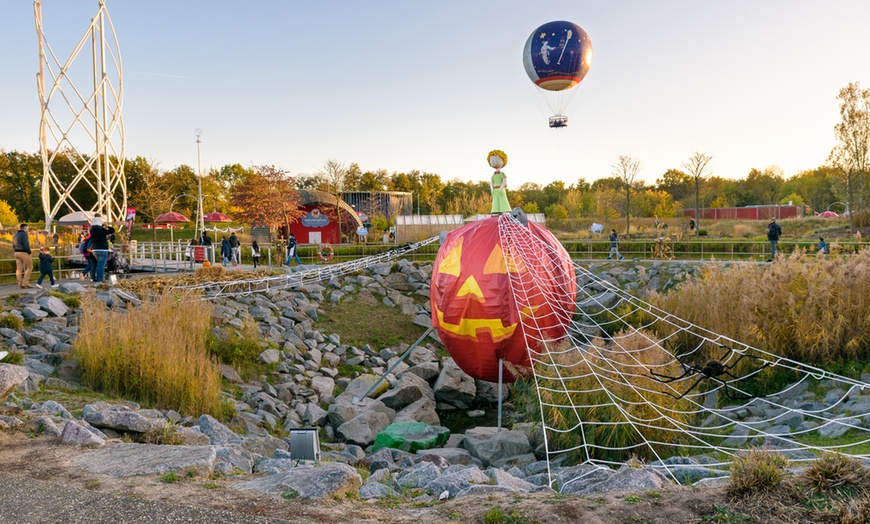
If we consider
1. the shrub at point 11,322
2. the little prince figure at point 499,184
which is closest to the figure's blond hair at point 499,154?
the little prince figure at point 499,184

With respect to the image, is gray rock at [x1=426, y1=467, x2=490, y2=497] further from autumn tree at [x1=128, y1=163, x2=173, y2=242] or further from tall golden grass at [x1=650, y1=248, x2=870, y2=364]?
autumn tree at [x1=128, y1=163, x2=173, y2=242]

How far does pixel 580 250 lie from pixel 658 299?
13425 mm

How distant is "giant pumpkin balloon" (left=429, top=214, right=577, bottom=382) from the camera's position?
8680 millimetres

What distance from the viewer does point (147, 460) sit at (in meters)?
4.97

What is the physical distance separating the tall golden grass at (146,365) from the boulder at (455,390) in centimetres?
400

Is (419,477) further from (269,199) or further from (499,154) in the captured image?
(269,199)

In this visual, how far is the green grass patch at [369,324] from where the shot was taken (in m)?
13.9

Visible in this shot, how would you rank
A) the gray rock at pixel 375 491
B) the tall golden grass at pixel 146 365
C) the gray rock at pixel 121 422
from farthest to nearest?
the tall golden grass at pixel 146 365
the gray rock at pixel 121 422
the gray rock at pixel 375 491

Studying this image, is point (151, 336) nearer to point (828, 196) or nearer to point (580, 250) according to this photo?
point (580, 250)

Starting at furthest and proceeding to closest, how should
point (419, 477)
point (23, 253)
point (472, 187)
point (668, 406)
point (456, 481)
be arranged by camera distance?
point (472, 187) → point (23, 253) → point (668, 406) → point (419, 477) → point (456, 481)

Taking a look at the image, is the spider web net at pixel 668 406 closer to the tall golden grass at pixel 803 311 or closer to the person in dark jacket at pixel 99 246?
the tall golden grass at pixel 803 311

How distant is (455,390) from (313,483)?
22.4ft

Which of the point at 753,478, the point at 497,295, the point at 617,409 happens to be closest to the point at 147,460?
the point at 753,478

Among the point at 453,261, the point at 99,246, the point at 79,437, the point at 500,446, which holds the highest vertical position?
the point at 99,246
